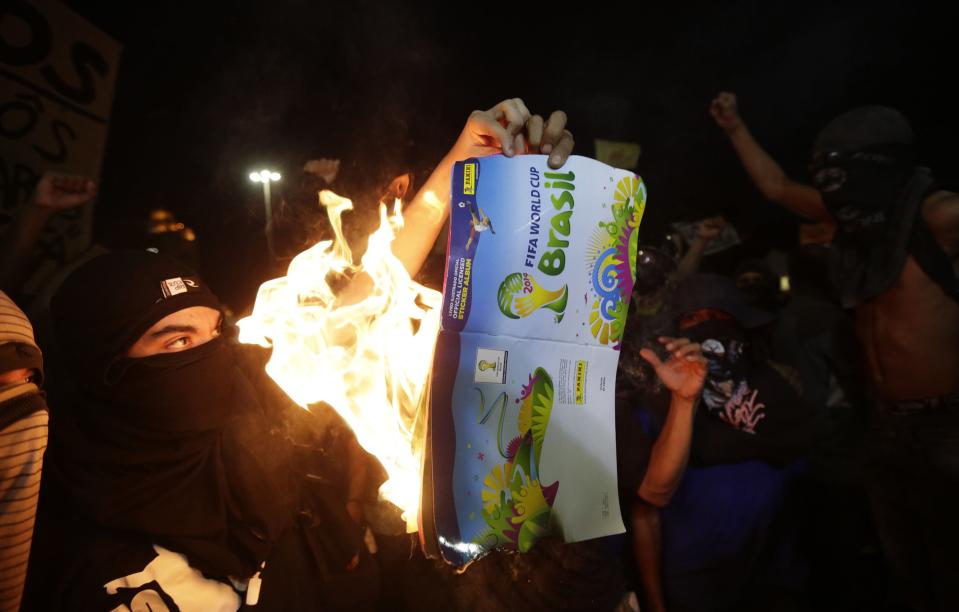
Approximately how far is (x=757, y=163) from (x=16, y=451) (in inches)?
183

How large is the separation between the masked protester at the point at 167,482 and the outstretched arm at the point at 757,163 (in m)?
3.85

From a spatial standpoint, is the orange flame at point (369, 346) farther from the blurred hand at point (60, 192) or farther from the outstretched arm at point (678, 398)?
the blurred hand at point (60, 192)

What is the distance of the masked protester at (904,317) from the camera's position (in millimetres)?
2797

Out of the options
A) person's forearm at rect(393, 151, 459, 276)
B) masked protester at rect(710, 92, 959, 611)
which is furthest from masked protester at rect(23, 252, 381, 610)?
masked protester at rect(710, 92, 959, 611)

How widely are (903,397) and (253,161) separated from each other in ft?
20.3

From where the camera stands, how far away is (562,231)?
1.39m

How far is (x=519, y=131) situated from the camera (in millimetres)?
1636

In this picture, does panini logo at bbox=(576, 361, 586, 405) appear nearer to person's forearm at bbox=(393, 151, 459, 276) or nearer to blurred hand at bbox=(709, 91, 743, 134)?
person's forearm at bbox=(393, 151, 459, 276)

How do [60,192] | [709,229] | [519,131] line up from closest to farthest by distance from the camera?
1. [519,131]
2. [60,192]
3. [709,229]

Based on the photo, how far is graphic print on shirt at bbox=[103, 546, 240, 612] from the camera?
65.2 inches

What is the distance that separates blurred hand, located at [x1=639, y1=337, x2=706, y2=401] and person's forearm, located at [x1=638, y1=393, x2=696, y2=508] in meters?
0.06

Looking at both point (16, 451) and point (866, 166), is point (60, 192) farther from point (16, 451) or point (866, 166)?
point (866, 166)

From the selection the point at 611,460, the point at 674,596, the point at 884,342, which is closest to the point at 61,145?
the point at 611,460

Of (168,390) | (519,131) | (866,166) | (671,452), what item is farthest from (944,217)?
(168,390)
